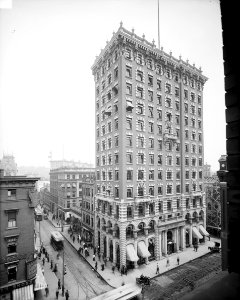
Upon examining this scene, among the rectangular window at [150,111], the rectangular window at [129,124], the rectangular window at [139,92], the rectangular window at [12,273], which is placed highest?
the rectangular window at [139,92]

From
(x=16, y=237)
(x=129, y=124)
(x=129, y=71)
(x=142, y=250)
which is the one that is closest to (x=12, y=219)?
(x=16, y=237)

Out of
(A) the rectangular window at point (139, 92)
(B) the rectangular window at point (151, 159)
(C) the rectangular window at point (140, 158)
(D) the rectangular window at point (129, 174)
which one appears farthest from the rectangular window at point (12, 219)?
(A) the rectangular window at point (139, 92)

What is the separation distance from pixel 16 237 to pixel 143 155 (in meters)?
20.7

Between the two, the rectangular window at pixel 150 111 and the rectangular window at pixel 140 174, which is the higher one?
the rectangular window at pixel 150 111

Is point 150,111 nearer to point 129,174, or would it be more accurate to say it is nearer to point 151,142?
point 151,142

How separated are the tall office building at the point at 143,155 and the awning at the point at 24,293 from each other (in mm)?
12858

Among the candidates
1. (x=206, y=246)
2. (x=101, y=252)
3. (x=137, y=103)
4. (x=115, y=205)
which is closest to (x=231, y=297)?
(x=115, y=205)

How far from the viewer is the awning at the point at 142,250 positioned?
1177 inches

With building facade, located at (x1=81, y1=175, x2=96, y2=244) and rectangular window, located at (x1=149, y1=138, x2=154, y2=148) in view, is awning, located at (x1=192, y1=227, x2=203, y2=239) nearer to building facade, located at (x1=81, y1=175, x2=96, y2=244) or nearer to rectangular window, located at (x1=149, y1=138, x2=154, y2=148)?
rectangular window, located at (x1=149, y1=138, x2=154, y2=148)

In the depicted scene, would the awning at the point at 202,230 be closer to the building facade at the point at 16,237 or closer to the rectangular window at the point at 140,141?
the rectangular window at the point at 140,141

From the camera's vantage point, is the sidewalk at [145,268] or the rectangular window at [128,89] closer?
the sidewalk at [145,268]

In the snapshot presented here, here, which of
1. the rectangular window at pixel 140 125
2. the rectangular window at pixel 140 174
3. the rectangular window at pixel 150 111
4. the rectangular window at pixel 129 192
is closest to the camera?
the rectangular window at pixel 129 192

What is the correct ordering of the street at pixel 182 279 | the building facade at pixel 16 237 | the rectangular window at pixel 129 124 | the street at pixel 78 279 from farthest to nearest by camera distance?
the rectangular window at pixel 129 124 → the street at pixel 78 279 → the street at pixel 182 279 → the building facade at pixel 16 237

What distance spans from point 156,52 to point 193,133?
59.0 ft
